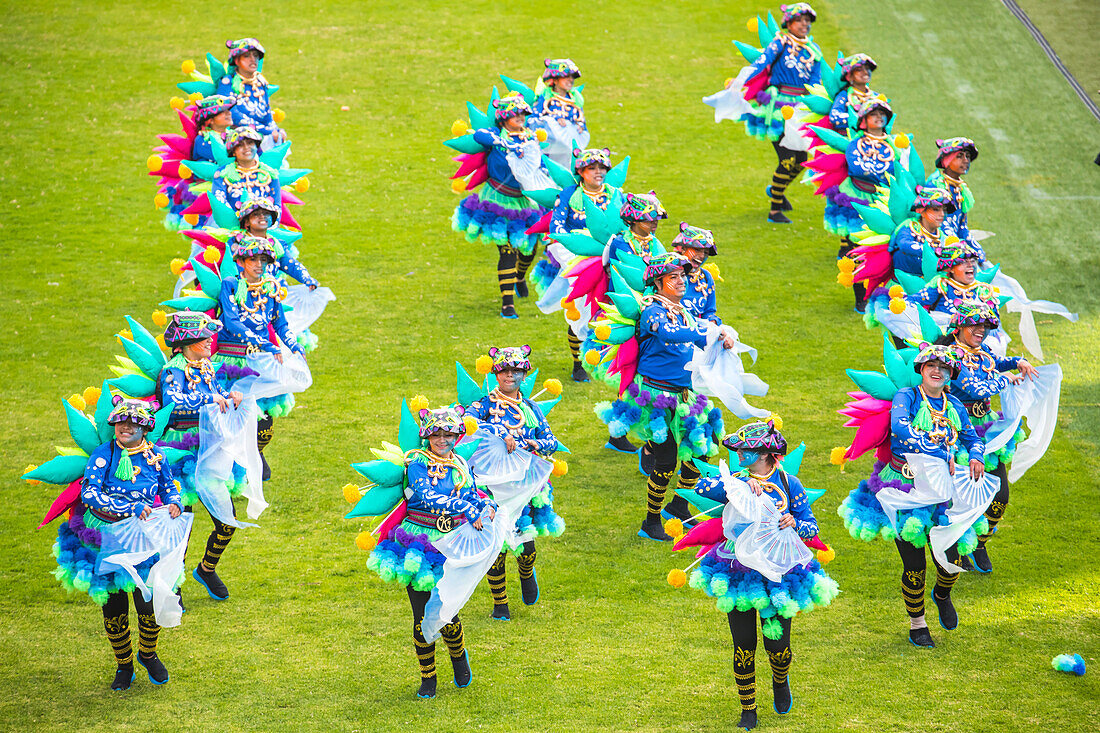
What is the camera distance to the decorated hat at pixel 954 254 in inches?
375

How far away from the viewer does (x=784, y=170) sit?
49.4 ft

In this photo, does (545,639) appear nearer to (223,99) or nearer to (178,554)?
(178,554)

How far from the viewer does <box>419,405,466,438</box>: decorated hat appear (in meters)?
7.46

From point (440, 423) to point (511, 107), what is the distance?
5650 millimetres

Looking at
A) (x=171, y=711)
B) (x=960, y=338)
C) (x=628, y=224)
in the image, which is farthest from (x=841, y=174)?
(x=171, y=711)

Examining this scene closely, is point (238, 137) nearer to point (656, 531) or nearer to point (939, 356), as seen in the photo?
point (656, 531)

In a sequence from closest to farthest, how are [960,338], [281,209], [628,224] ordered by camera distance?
[960,338]
[628,224]
[281,209]

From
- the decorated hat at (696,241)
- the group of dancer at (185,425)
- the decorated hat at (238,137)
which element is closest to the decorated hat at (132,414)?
the group of dancer at (185,425)

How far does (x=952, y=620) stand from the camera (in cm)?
857

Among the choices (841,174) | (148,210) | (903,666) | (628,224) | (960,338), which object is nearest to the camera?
(903,666)

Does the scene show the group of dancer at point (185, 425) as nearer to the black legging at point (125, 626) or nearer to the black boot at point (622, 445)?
the black legging at point (125, 626)

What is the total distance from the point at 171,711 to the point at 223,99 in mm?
6988

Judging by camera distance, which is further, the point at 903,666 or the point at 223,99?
the point at 223,99

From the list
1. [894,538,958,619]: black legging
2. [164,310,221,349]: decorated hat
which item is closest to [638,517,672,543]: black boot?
[894,538,958,619]: black legging
